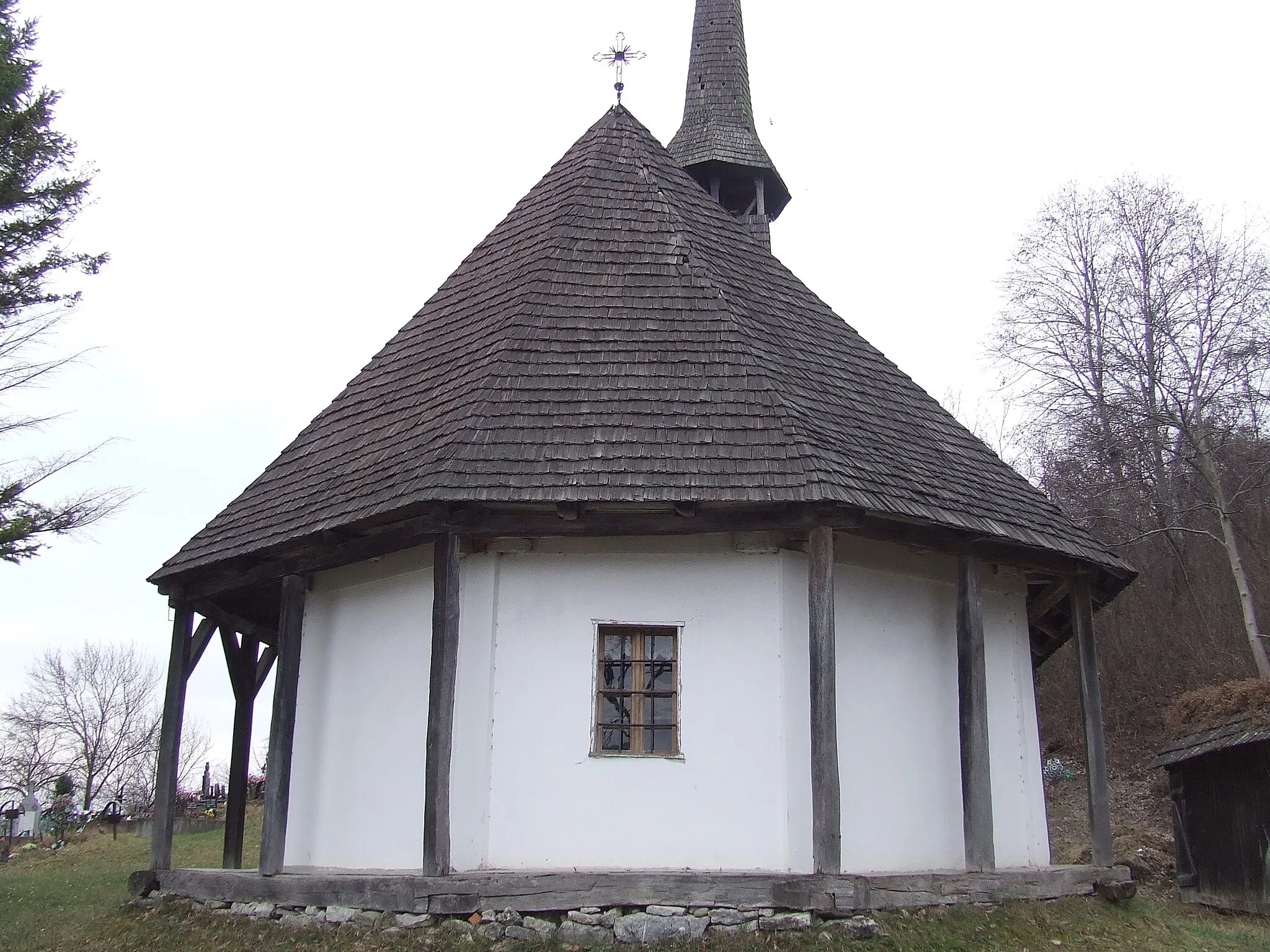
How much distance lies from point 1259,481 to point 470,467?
1723 cm

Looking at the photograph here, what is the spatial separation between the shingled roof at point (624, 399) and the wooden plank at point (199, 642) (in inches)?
24.9

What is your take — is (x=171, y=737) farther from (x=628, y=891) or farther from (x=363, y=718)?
(x=628, y=891)

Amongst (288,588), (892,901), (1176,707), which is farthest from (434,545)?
(1176,707)

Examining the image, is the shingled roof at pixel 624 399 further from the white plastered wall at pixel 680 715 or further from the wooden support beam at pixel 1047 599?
the white plastered wall at pixel 680 715

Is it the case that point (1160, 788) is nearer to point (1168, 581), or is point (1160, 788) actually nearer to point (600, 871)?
point (1168, 581)

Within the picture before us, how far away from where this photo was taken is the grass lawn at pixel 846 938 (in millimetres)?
7555

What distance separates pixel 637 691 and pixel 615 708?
21 centimetres

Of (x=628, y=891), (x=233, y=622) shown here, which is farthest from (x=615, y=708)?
(x=233, y=622)

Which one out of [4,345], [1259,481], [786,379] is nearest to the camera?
[786,379]

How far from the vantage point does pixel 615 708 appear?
339 inches

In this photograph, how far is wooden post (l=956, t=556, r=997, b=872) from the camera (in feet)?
28.7

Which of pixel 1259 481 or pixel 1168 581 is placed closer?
pixel 1259 481

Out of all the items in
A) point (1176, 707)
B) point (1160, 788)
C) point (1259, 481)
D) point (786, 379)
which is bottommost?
point (1160, 788)

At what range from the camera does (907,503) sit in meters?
8.80
